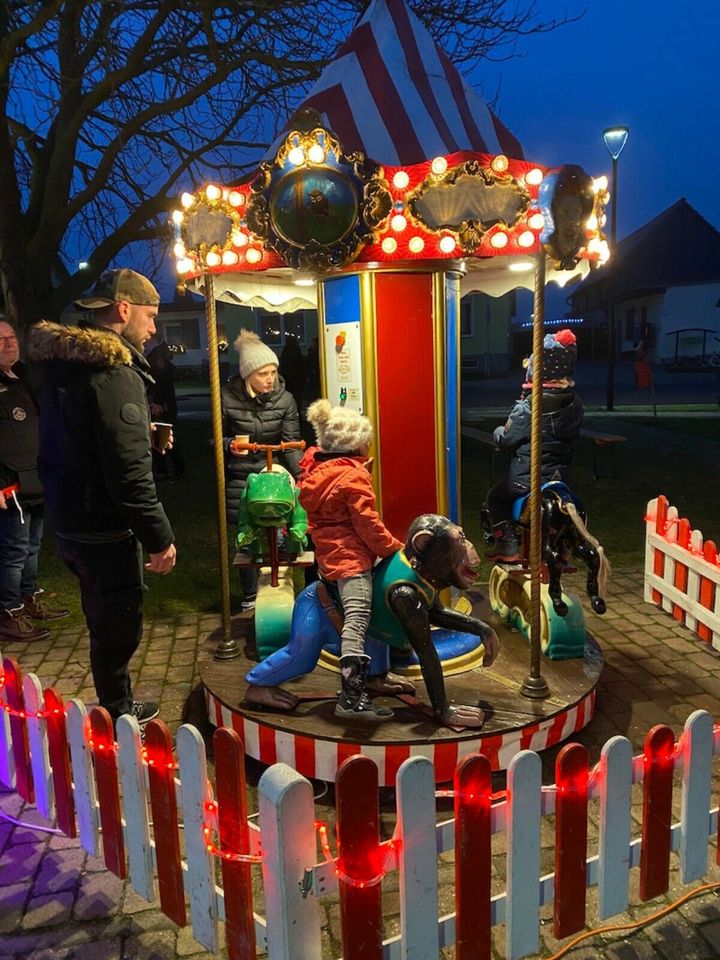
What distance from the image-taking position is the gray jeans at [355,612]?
11.8 ft

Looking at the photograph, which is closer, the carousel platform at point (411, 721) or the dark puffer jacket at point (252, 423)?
the carousel platform at point (411, 721)

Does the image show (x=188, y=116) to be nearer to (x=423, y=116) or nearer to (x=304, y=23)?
(x=304, y=23)

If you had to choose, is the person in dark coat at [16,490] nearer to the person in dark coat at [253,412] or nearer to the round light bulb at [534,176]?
the person in dark coat at [253,412]

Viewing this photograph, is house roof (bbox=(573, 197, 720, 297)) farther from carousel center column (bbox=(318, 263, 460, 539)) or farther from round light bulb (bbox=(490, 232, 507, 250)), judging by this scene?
Result: round light bulb (bbox=(490, 232, 507, 250))

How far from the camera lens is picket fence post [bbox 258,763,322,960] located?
2094mm

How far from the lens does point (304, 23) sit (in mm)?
11656

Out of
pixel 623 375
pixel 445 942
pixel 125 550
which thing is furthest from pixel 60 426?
pixel 623 375

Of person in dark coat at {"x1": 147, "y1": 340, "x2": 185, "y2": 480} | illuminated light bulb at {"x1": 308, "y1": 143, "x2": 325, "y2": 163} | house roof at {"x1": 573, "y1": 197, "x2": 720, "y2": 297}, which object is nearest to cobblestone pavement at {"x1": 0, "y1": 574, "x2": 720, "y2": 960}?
illuminated light bulb at {"x1": 308, "y1": 143, "x2": 325, "y2": 163}

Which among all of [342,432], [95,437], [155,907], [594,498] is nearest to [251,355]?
[342,432]

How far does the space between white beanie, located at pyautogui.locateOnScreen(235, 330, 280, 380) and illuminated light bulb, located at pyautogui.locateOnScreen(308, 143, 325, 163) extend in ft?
5.63

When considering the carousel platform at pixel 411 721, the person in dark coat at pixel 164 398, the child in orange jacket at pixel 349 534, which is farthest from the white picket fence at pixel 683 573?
the person in dark coat at pixel 164 398

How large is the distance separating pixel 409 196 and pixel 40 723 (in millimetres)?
3026

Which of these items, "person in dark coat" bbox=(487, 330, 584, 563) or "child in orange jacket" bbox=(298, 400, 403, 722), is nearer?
"child in orange jacket" bbox=(298, 400, 403, 722)

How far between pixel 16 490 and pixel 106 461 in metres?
2.71
